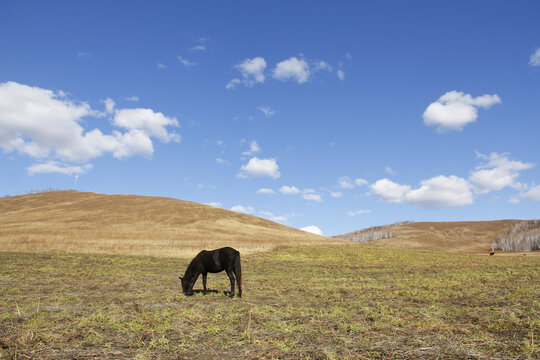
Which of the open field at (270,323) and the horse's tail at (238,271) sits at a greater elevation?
the horse's tail at (238,271)

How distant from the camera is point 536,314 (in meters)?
11.0

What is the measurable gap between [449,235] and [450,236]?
6.45 ft

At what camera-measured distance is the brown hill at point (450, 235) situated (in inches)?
4683

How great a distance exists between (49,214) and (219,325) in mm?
80465

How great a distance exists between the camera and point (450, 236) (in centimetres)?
14075

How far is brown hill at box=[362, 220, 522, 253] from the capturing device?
390 feet

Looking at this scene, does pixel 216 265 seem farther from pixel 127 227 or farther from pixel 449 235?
pixel 449 235

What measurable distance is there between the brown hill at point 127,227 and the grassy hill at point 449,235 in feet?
193

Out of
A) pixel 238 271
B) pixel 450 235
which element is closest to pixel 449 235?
pixel 450 235

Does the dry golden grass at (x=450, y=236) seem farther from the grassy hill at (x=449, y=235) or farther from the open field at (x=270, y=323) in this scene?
the open field at (x=270, y=323)

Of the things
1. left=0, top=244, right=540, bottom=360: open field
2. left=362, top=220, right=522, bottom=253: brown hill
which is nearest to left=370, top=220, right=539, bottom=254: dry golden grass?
left=362, top=220, right=522, bottom=253: brown hill

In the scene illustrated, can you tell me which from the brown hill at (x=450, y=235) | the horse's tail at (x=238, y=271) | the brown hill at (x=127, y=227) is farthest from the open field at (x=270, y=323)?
the brown hill at (x=450, y=235)

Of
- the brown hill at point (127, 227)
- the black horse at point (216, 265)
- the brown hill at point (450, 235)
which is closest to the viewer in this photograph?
the black horse at point (216, 265)

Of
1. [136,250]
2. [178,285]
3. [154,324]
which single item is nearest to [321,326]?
[154,324]
